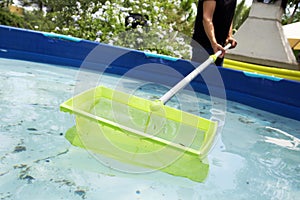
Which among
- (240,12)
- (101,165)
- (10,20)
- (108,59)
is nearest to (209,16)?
(101,165)

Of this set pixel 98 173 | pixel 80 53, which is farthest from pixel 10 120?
pixel 80 53

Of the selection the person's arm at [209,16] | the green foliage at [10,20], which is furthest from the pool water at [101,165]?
the green foliage at [10,20]

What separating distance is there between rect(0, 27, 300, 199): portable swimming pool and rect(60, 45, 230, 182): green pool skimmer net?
5 centimetres

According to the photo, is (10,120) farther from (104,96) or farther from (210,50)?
(210,50)

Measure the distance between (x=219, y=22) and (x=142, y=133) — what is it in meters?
1.66

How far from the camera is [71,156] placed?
153cm

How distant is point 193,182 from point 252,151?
2.28 ft

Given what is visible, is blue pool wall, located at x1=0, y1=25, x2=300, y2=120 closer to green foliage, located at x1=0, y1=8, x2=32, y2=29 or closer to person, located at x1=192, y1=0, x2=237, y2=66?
person, located at x1=192, y1=0, x2=237, y2=66

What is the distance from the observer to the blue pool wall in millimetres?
3203

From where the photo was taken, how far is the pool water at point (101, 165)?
51.4 inches

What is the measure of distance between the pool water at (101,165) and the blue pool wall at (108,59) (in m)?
0.72

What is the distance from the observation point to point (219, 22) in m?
2.67

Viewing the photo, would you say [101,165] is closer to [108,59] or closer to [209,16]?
[209,16]

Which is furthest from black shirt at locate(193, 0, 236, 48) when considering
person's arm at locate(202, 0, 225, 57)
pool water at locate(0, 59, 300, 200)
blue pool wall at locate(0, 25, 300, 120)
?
pool water at locate(0, 59, 300, 200)
